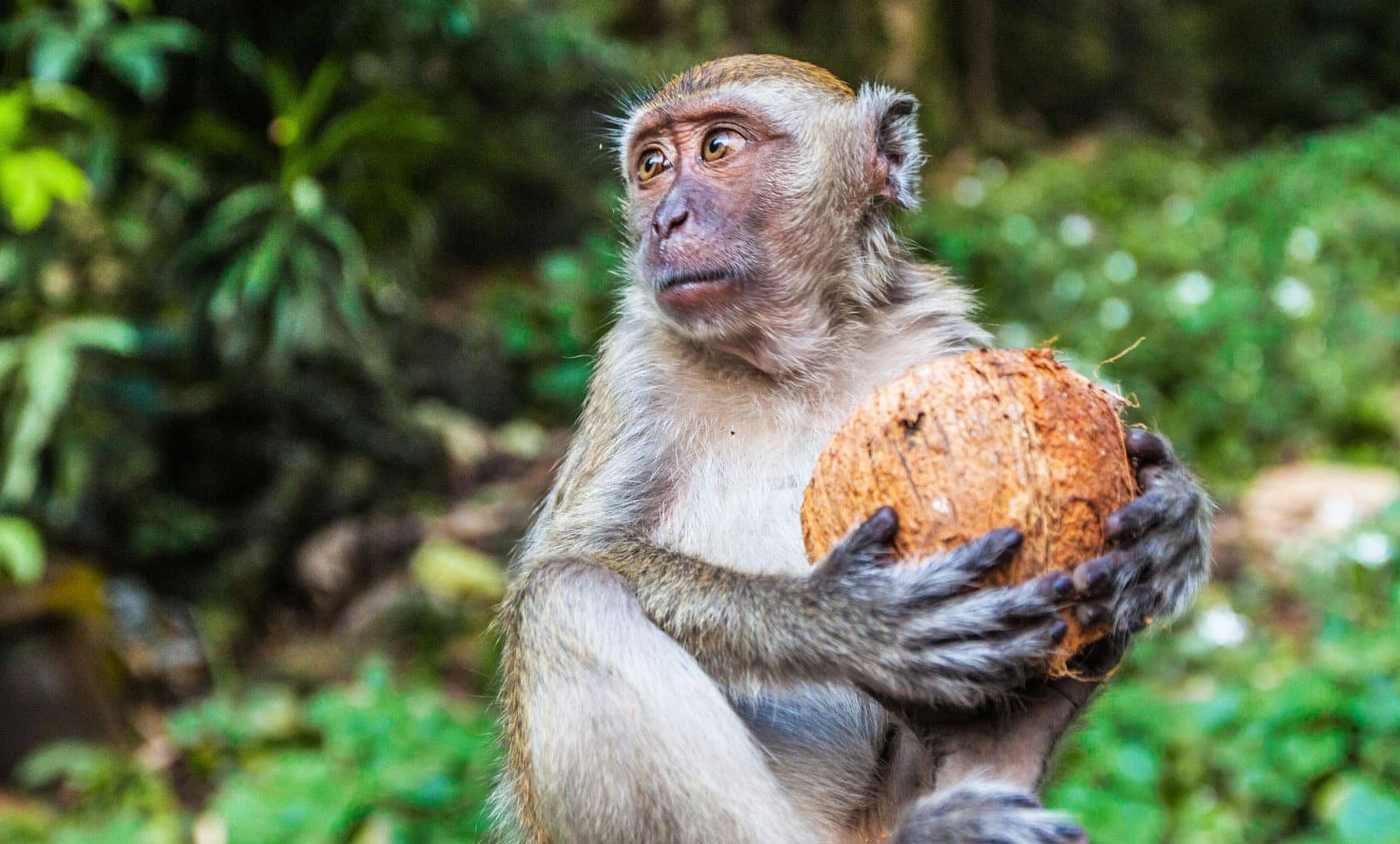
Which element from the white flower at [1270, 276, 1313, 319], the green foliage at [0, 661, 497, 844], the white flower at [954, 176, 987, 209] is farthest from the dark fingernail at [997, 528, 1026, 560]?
the white flower at [954, 176, 987, 209]

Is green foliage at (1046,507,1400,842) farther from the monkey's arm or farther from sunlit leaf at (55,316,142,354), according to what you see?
sunlit leaf at (55,316,142,354)

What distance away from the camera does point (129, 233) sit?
4.93m

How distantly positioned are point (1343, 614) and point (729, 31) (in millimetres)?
7957

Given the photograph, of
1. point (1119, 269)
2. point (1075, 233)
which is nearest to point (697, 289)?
point (1119, 269)

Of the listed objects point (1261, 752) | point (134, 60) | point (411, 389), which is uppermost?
point (134, 60)

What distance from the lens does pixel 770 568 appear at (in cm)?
235

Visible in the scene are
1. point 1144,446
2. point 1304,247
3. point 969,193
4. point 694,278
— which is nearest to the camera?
point 1144,446

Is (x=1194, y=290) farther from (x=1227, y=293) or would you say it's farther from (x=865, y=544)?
(x=865, y=544)

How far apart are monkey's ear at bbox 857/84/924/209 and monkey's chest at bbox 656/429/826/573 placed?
692mm

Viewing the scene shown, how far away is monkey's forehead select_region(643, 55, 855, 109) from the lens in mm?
2736

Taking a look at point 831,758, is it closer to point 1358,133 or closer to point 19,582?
point 19,582

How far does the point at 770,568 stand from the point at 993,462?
704 millimetres

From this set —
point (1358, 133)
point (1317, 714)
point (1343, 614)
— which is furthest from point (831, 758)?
point (1358, 133)

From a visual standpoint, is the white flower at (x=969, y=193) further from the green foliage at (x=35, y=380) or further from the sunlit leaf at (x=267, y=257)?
the green foliage at (x=35, y=380)
